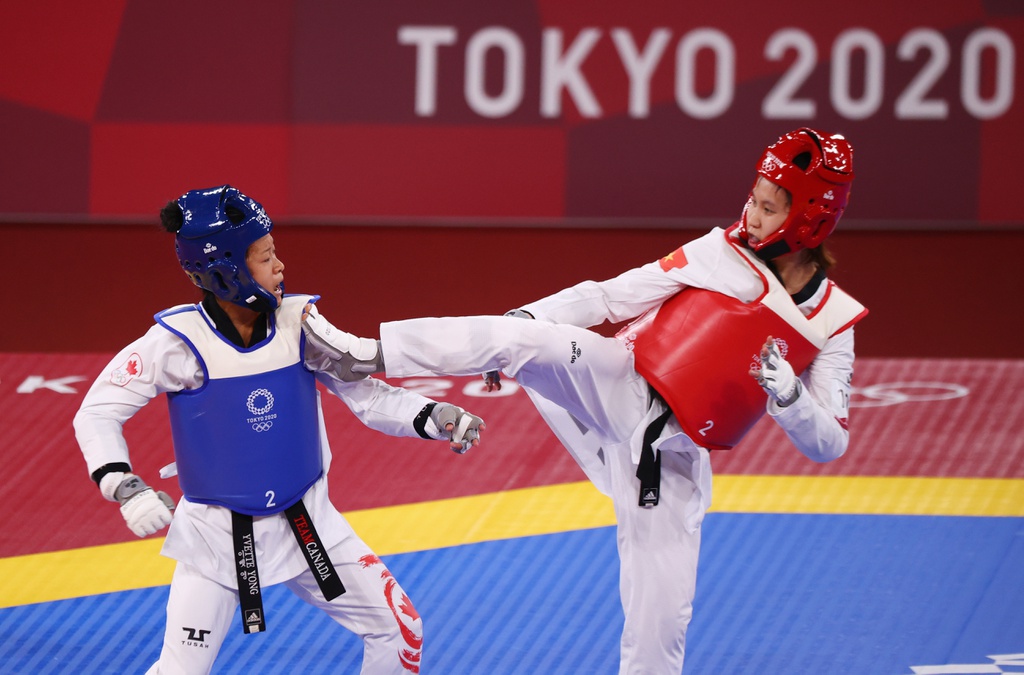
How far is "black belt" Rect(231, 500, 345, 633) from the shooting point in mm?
3373

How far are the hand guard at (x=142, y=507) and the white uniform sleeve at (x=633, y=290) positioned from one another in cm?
133

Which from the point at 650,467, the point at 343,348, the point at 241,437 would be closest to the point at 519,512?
the point at 650,467

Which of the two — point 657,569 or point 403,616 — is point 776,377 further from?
point 403,616

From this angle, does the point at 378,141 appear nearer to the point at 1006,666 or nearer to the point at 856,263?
the point at 856,263

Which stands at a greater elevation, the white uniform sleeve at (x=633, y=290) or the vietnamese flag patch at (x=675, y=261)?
the vietnamese flag patch at (x=675, y=261)

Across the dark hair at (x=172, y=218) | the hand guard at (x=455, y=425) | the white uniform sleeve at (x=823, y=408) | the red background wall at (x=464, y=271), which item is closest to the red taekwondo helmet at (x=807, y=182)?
the white uniform sleeve at (x=823, y=408)

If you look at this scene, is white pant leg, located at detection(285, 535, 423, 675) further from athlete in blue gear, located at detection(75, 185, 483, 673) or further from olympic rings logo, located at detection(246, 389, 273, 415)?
olympic rings logo, located at detection(246, 389, 273, 415)

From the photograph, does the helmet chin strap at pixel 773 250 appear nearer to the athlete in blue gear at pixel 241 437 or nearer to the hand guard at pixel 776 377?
the hand guard at pixel 776 377

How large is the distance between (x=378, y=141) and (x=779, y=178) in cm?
629

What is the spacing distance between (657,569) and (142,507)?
1.55m

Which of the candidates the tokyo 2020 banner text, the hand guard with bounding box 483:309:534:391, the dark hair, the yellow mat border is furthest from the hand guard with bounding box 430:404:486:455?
the tokyo 2020 banner text

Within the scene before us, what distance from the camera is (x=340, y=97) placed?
9648 mm

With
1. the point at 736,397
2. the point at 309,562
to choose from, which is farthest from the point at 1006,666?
the point at 309,562

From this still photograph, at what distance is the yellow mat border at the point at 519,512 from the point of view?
16.5ft
